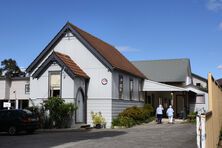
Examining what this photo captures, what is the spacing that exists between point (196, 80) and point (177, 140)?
48023 millimetres

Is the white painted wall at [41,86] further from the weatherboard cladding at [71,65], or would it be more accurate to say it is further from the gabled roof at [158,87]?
the gabled roof at [158,87]

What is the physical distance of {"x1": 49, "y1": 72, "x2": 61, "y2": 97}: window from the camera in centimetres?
2919

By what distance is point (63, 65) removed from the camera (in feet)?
94.1

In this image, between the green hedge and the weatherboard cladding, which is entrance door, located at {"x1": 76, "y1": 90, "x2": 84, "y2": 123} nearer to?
the weatherboard cladding

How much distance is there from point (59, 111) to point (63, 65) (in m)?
3.36

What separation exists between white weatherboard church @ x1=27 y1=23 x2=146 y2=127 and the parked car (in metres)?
4.63

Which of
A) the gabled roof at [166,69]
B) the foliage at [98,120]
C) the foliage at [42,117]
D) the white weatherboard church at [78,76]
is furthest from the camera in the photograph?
the gabled roof at [166,69]

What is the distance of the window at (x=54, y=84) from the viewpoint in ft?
95.8

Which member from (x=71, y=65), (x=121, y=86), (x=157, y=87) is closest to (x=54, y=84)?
(x=71, y=65)

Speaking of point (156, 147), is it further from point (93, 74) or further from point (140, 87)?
point (140, 87)

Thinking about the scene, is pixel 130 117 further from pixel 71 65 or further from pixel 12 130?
pixel 12 130

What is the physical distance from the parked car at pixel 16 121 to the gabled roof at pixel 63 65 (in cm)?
515

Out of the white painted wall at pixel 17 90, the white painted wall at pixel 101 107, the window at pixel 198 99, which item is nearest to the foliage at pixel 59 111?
the white painted wall at pixel 101 107

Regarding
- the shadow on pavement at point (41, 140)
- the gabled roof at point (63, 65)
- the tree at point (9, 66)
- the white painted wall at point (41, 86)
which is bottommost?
the shadow on pavement at point (41, 140)
